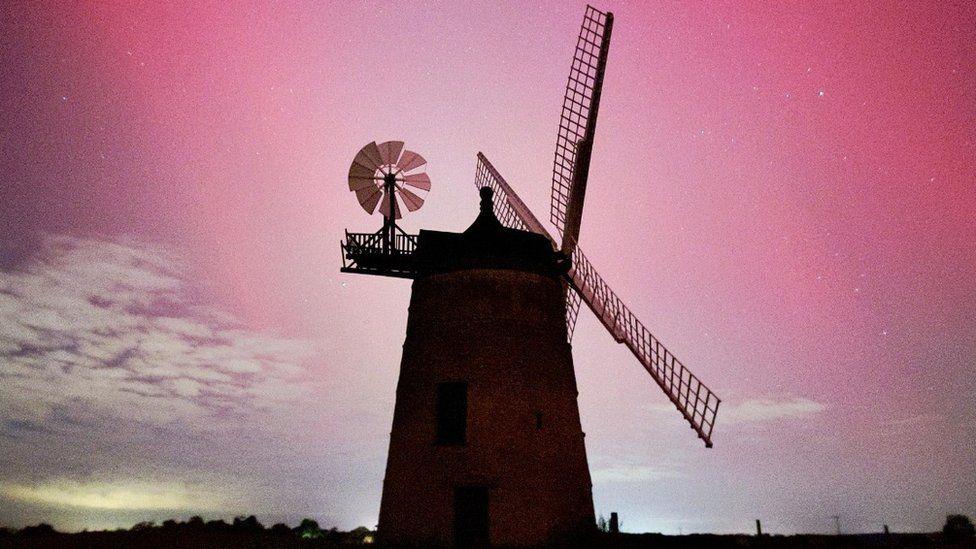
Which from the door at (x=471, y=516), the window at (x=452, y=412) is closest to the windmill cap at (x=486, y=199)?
the window at (x=452, y=412)

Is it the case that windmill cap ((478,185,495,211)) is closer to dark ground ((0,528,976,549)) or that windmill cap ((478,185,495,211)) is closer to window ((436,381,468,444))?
window ((436,381,468,444))

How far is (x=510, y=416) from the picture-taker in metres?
16.5

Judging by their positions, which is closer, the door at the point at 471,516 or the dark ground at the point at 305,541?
the dark ground at the point at 305,541

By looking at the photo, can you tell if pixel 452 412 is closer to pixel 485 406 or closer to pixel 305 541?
pixel 485 406

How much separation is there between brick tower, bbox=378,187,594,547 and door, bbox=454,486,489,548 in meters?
0.02

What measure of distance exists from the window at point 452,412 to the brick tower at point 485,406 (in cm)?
3

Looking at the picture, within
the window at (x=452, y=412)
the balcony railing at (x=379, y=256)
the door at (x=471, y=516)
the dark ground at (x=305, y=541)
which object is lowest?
the dark ground at (x=305, y=541)

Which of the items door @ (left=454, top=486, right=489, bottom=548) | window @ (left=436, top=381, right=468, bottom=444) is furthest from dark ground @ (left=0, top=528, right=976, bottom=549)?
window @ (left=436, top=381, right=468, bottom=444)

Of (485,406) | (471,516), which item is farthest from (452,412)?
(471,516)

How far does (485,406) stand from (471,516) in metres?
2.61

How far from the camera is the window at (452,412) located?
54.4 ft

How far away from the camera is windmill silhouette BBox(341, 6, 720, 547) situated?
627 inches

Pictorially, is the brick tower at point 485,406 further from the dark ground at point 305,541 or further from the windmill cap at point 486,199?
the dark ground at point 305,541

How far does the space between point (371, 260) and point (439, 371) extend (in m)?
3.92
